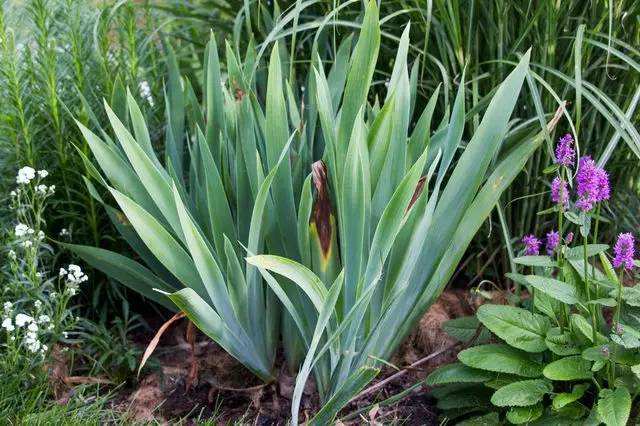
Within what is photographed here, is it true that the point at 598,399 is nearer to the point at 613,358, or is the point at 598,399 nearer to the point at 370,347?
the point at 613,358

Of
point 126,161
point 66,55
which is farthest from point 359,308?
point 66,55

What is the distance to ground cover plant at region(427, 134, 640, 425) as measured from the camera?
174 centimetres

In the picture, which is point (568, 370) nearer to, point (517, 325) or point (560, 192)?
point (517, 325)

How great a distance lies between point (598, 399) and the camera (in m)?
1.80

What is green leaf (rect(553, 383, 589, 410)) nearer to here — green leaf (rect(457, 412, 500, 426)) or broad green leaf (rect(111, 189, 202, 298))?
green leaf (rect(457, 412, 500, 426))

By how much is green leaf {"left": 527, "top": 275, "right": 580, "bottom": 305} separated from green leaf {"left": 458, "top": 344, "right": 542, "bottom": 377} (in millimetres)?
155

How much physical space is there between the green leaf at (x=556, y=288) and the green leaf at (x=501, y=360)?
0.16 m

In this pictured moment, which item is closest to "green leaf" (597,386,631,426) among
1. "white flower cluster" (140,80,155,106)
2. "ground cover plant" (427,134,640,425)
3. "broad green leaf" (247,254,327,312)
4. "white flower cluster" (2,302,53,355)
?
"ground cover plant" (427,134,640,425)

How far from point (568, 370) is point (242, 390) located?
0.78m

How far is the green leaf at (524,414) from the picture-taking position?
1.83m

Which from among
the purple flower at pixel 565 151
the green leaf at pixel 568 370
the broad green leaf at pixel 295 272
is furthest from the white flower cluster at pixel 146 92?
the green leaf at pixel 568 370

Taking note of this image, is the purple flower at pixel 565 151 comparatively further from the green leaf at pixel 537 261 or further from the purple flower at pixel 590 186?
the green leaf at pixel 537 261

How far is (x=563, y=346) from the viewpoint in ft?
6.10

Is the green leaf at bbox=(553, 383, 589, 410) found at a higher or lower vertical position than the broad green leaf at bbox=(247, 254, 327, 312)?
lower
